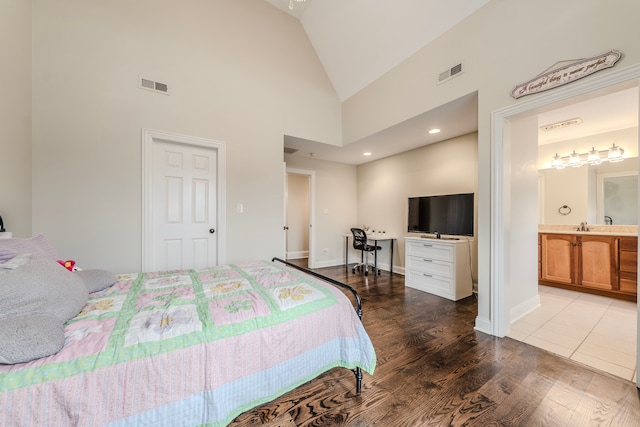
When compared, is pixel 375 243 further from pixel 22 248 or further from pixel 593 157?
pixel 22 248

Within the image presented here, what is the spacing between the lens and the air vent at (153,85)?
2699 millimetres

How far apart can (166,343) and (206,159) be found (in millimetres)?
2581

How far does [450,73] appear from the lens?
8.62 ft

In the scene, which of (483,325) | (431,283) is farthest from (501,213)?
(431,283)

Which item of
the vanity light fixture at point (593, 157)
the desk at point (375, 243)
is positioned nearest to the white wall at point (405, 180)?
the desk at point (375, 243)

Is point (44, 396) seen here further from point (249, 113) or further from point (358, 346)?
point (249, 113)

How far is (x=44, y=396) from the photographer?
0.82m

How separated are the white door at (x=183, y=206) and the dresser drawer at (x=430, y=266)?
9.86 feet

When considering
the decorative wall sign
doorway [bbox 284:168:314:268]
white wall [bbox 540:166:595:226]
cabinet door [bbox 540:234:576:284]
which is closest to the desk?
doorway [bbox 284:168:314:268]

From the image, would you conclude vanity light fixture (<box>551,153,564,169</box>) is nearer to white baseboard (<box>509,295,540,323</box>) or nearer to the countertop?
the countertop

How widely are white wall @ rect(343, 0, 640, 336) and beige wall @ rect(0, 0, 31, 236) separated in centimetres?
382

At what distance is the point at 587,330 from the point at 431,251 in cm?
169

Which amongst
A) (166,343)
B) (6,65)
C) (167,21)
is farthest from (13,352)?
(167,21)

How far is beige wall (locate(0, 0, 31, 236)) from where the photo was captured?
186 cm
